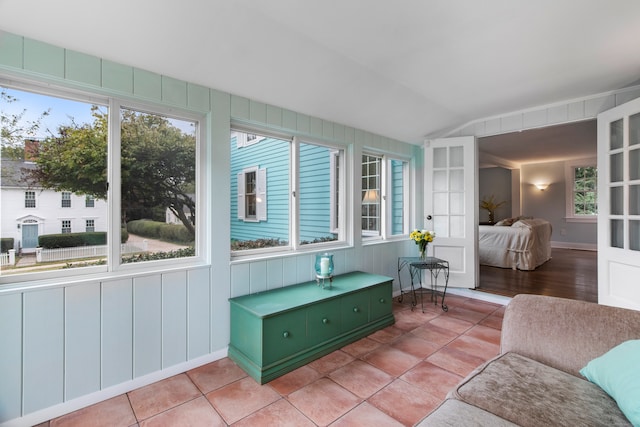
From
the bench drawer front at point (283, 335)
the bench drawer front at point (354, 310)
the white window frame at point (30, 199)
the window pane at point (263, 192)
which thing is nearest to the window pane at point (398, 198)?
the bench drawer front at point (354, 310)

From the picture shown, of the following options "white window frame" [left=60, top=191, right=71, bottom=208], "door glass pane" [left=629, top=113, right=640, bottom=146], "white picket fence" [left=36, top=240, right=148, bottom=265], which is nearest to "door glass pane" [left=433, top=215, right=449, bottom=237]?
"door glass pane" [left=629, top=113, right=640, bottom=146]

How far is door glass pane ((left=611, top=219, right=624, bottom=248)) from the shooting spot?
2.83 metres

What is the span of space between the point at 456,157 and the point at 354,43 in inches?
103

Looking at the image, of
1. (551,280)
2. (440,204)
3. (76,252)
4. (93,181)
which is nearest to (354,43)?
(93,181)

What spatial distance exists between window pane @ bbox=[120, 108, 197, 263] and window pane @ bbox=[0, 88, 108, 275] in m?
0.15

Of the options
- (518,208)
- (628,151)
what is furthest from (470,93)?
(518,208)

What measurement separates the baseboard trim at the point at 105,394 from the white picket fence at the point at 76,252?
0.88 metres

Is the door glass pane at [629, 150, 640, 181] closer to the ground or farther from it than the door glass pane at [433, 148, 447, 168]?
closer to the ground

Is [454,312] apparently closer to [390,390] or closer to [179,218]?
[390,390]

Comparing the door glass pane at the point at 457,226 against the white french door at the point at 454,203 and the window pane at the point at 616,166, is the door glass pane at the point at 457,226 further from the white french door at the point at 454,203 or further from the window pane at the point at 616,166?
the window pane at the point at 616,166

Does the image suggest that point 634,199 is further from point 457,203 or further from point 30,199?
point 30,199

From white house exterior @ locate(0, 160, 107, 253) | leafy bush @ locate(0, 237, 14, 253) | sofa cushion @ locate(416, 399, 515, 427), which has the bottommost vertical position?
sofa cushion @ locate(416, 399, 515, 427)

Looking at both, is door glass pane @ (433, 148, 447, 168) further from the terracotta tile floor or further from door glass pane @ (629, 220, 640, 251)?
the terracotta tile floor

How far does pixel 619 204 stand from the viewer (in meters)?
2.86
